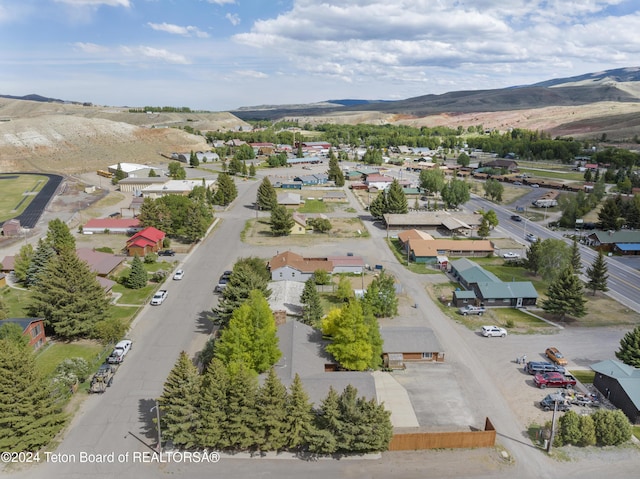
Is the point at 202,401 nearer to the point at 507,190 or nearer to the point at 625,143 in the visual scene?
the point at 507,190

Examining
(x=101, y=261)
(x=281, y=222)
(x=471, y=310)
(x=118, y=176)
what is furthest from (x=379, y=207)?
(x=118, y=176)

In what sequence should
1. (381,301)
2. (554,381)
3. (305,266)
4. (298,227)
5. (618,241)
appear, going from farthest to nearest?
(298,227) < (618,241) < (305,266) < (381,301) < (554,381)

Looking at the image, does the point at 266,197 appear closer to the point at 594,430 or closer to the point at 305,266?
the point at 305,266

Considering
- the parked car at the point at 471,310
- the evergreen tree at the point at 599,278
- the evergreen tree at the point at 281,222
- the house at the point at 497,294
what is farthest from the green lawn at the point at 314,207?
the evergreen tree at the point at 599,278

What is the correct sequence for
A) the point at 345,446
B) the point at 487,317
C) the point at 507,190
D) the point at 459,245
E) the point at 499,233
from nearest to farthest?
1. the point at 345,446
2. the point at 487,317
3. the point at 459,245
4. the point at 499,233
5. the point at 507,190

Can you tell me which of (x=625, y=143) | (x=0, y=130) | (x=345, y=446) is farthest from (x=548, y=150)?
(x=0, y=130)

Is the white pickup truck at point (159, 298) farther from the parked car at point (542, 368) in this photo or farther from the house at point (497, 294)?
the parked car at point (542, 368)

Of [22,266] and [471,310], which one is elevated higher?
[22,266]
